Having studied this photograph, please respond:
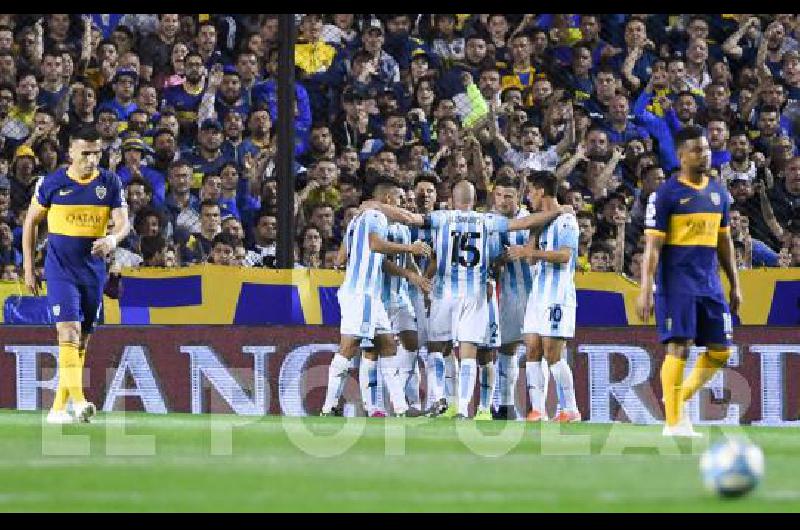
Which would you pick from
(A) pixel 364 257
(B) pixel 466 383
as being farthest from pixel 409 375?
(A) pixel 364 257

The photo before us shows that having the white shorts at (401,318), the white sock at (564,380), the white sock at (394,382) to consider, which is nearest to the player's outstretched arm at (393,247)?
the white shorts at (401,318)

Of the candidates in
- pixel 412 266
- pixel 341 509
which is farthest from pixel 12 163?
pixel 341 509

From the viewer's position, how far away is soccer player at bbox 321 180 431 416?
14.0 metres

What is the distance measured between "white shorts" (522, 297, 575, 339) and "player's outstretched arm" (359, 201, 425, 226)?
1.04 m

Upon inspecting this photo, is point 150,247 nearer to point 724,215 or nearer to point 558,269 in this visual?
point 558,269

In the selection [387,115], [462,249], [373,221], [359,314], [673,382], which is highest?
[387,115]

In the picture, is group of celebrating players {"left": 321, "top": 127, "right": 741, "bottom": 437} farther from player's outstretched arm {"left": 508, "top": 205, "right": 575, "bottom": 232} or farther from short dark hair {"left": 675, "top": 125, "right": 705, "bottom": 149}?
short dark hair {"left": 675, "top": 125, "right": 705, "bottom": 149}

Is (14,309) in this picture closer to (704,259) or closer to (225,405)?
(225,405)

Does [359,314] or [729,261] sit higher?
[729,261]

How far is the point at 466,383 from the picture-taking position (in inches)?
547

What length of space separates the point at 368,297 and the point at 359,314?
142mm

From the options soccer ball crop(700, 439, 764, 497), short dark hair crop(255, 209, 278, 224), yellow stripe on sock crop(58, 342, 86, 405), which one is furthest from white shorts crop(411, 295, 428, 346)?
soccer ball crop(700, 439, 764, 497)

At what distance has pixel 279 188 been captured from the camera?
14.8 m

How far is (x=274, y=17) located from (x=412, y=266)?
4.44 m
